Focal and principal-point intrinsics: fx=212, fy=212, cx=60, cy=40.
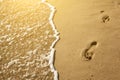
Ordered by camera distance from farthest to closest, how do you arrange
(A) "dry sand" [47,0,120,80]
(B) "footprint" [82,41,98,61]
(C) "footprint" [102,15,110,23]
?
(C) "footprint" [102,15,110,23] → (B) "footprint" [82,41,98,61] → (A) "dry sand" [47,0,120,80]

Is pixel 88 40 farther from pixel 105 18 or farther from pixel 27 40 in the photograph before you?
pixel 27 40

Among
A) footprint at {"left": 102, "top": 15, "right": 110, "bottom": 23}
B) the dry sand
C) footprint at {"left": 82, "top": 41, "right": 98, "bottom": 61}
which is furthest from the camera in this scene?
footprint at {"left": 102, "top": 15, "right": 110, "bottom": 23}

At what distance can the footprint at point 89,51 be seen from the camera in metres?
3.46

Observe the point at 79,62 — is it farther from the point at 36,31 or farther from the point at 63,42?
the point at 36,31

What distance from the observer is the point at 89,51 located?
11.6 feet

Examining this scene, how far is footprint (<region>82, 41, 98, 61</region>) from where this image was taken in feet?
11.4

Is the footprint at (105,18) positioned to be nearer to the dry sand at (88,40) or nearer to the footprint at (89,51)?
the dry sand at (88,40)

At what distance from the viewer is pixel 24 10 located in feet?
16.1

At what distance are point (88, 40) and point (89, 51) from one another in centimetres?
26

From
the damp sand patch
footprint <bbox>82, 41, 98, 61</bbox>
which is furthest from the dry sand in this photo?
the damp sand patch

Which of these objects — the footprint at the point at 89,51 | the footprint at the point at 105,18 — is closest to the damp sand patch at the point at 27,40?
the footprint at the point at 89,51

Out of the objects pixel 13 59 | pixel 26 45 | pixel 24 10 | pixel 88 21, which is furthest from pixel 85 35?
pixel 24 10

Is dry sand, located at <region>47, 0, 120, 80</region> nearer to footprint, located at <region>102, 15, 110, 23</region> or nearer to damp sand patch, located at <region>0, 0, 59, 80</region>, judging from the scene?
footprint, located at <region>102, 15, 110, 23</region>

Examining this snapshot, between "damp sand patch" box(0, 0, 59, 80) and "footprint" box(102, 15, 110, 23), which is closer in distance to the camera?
"damp sand patch" box(0, 0, 59, 80)
